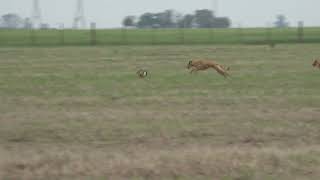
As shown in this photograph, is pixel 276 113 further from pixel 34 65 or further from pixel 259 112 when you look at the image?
pixel 34 65

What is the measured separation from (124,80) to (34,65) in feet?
27.8

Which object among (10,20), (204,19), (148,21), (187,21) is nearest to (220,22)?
(204,19)

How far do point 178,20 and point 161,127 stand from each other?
110151mm

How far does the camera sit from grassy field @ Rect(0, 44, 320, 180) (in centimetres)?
752

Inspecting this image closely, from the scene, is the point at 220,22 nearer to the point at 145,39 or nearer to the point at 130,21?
the point at 130,21

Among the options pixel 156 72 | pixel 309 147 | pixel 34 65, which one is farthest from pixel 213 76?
pixel 309 147

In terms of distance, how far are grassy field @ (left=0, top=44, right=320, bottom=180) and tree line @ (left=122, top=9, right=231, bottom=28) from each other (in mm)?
98102

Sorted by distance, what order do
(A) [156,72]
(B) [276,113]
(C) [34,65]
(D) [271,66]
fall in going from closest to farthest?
(B) [276,113]
(A) [156,72]
(D) [271,66]
(C) [34,65]

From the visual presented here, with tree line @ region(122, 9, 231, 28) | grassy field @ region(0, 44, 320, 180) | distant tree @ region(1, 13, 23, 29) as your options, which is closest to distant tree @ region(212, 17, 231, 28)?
tree line @ region(122, 9, 231, 28)

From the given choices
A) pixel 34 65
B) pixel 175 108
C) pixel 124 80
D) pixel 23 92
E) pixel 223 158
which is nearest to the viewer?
pixel 223 158

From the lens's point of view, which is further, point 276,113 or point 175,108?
point 175,108

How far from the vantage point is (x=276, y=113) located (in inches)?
483

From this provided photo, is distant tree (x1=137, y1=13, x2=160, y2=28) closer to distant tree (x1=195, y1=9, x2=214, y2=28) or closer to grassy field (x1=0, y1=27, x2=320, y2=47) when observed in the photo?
distant tree (x1=195, y1=9, x2=214, y2=28)

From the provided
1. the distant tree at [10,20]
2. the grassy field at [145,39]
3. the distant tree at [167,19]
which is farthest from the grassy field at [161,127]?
the distant tree at [10,20]
